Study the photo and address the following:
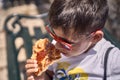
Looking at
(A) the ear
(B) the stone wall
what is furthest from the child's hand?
(B) the stone wall

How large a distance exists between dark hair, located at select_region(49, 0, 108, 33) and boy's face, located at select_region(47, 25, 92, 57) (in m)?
0.02

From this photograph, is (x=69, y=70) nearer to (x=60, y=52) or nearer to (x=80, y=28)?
(x=60, y=52)

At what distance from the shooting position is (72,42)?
121 cm

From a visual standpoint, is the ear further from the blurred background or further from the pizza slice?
the blurred background

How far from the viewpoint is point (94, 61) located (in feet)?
4.07

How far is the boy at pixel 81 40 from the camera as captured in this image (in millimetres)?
1164

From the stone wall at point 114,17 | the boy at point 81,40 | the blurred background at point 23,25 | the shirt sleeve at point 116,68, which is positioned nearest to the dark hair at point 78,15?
the boy at point 81,40

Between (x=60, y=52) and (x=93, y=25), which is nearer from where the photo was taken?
(x=93, y=25)

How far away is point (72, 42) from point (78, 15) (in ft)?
0.31

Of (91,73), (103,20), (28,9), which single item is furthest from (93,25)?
(28,9)

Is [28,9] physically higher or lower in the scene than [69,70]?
higher

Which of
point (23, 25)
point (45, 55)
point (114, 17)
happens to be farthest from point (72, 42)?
point (23, 25)

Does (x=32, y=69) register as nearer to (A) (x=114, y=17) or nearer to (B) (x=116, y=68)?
(B) (x=116, y=68)

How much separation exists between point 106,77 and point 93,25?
6.6 inches
